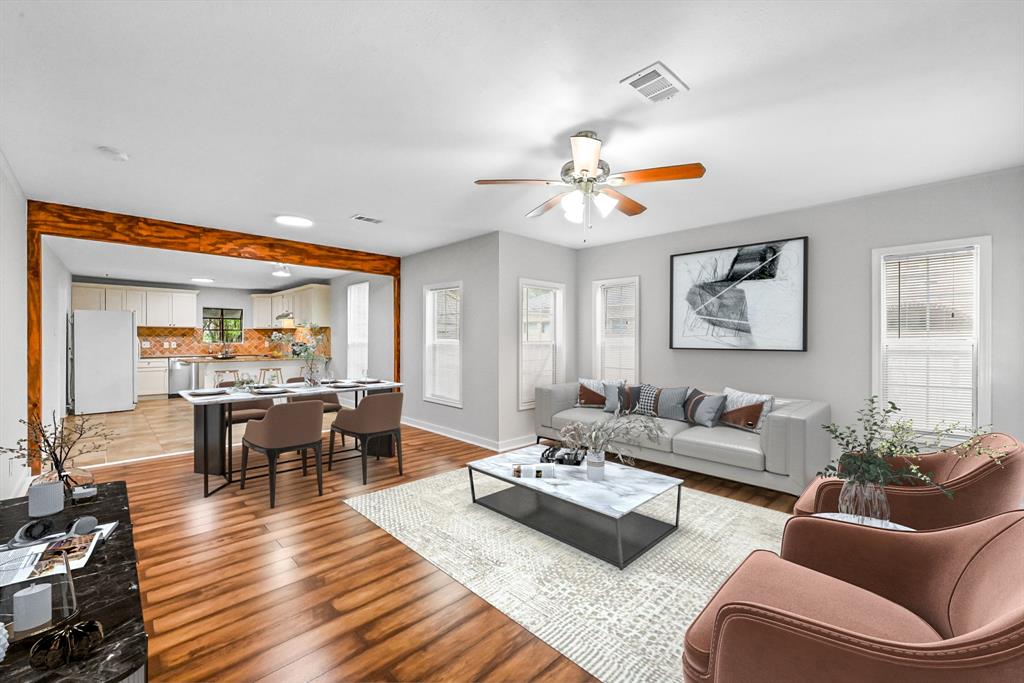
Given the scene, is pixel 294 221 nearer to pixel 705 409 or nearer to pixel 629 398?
pixel 629 398

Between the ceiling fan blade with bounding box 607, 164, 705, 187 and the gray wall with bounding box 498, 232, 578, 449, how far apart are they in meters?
2.64

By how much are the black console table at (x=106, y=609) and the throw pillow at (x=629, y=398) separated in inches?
165

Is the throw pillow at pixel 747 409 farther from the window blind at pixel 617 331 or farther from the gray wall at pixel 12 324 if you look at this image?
the gray wall at pixel 12 324

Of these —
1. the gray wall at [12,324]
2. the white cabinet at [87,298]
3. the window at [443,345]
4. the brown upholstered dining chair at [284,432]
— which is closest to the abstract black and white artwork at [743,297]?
the window at [443,345]

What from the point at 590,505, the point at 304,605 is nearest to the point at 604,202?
the point at 590,505

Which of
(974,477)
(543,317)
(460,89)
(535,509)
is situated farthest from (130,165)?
(974,477)

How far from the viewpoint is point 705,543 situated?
9.30ft

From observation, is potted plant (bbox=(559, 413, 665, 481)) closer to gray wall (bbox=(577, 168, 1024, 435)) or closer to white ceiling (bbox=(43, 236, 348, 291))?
gray wall (bbox=(577, 168, 1024, 435))

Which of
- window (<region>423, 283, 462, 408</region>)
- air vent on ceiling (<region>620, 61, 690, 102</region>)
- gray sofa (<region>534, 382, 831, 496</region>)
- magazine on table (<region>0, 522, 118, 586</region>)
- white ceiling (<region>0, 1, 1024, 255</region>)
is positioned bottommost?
gray sofa (<region>534, 382, 831, 496</region>)

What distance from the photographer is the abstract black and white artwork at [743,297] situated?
4188 millimetres

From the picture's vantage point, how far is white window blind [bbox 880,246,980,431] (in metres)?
3.38

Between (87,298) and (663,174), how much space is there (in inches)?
419

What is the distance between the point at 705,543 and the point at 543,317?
133 inches

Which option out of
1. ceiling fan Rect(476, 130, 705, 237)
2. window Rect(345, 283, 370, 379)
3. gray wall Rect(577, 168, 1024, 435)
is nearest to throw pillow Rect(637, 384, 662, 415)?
gray wall Rect(577, 168, 1024, 435)
